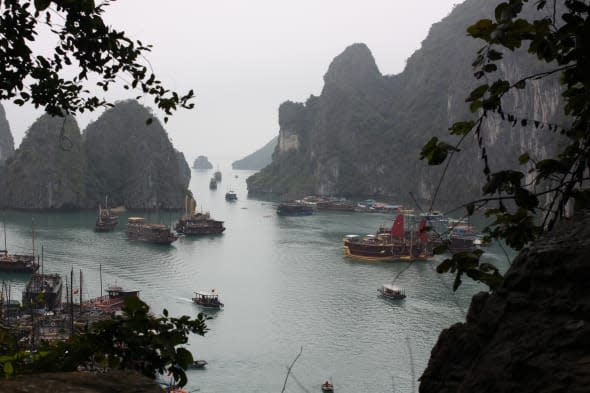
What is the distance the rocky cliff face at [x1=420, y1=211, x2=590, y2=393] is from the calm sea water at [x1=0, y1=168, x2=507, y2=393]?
5277 millimetres

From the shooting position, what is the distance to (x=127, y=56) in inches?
181

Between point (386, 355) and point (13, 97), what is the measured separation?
25.6m

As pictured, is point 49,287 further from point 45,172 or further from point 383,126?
point 383,126

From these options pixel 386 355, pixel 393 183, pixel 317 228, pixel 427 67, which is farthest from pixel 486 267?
pixel 427 67

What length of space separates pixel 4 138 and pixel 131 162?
52908mm

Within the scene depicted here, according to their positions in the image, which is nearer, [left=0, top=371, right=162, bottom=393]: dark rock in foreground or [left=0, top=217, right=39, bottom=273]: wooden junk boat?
[left=0, top=371, right=162, bottom=393]: dark rock in foreground

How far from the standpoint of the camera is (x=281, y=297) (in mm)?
39469

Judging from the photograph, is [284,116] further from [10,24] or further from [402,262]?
[10,24]

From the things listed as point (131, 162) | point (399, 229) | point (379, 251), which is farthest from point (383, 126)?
point (379, 251)

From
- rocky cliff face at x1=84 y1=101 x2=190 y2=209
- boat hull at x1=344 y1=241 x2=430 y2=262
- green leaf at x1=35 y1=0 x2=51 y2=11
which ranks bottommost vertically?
boat hull at x1=344 y1=241 x2=430 y2=262

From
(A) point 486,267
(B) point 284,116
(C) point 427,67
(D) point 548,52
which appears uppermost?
(C) point 427,67

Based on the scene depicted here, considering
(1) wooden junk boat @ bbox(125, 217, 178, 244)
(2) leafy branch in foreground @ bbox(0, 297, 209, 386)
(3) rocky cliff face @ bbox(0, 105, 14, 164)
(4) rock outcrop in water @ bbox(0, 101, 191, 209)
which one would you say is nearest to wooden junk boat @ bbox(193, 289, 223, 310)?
(1) wooden junk boat @ bbox(125, 217, 178, 244)

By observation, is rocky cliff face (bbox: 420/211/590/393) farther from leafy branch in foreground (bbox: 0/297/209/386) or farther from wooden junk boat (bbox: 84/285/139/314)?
wooden junk boat (bbox: 84/285/139/314)

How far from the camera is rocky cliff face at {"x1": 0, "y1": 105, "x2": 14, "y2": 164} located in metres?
148
